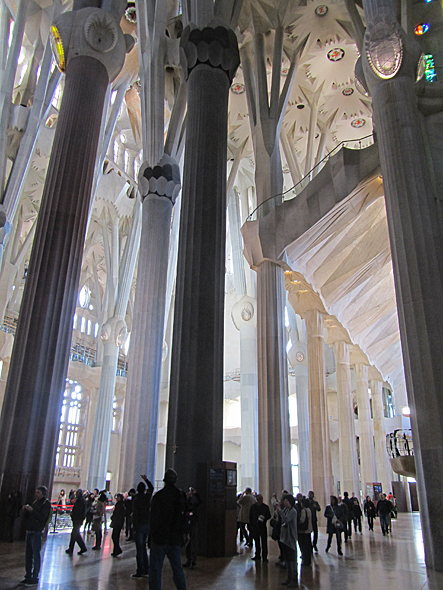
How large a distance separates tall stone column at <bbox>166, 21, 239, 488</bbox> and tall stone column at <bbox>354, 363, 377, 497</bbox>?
17.2m

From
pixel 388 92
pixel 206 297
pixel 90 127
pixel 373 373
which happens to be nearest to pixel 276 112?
pixel 388 92

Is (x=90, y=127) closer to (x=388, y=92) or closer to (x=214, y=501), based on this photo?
(x=388, y=92)

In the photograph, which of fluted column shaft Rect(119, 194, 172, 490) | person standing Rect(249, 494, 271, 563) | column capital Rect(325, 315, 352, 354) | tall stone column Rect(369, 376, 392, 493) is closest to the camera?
person standing Rect(249, 494, 271, 563)

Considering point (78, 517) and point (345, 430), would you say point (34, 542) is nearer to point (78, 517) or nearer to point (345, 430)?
point (78, 517)

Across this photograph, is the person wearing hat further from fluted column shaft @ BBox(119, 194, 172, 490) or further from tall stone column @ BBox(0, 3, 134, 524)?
fluted column shaft @ BBox(119, 194, 172, 490)

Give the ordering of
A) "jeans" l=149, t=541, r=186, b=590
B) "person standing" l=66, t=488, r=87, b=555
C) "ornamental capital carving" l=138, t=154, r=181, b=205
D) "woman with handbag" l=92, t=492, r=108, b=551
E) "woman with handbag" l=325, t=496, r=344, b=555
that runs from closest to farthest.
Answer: "jeans" l=149, t=541, r=186, b=590 → "person standing" l=66, t=488, r=87, b=555 → "woman with handbag" l=92, t=492, r=108, b=551 → "woman with handbag" l=325, t=496, r=344, b=555 → "ornamental capital carving" l=138, t=154, r=181, b=205

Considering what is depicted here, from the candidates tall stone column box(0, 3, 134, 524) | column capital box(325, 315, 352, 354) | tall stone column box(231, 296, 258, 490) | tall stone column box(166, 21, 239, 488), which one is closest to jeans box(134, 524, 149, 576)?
tall stone column box(166, 21, 239, 488)

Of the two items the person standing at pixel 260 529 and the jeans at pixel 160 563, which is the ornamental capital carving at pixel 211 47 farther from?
the jeans at pixel 160 563

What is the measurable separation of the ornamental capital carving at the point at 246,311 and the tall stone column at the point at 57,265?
14.7 metres

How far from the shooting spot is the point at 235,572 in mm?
5340

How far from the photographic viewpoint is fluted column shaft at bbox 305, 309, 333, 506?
1700cm

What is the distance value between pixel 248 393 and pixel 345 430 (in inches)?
199

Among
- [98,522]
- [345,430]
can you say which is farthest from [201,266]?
[345,430]

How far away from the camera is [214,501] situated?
669 cm
